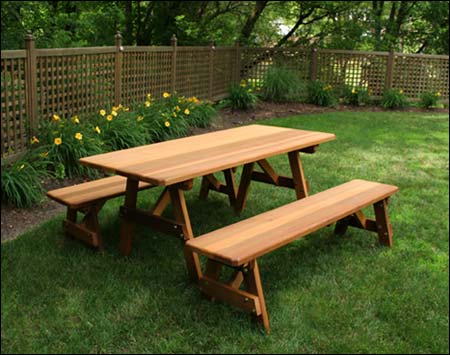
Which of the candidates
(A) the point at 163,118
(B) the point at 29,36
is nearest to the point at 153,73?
(A) the point at 163,118

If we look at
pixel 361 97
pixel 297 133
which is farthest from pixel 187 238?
pixel 361 97

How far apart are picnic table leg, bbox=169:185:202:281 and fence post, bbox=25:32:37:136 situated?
2904 millimetres

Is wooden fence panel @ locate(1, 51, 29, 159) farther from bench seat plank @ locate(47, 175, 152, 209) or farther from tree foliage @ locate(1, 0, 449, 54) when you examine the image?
tree foliage @ locate(1, 0, 449, 54)

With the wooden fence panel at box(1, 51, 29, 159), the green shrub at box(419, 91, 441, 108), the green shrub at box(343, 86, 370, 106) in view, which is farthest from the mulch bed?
the wooden fence panel at box(1, 51, 29, 159)

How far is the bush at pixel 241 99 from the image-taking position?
11.6 metres

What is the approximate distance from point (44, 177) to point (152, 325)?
3.01 m

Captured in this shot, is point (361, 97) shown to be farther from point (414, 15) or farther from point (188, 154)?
point (188, 154)

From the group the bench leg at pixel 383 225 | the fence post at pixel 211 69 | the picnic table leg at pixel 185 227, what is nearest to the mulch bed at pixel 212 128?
the fence post at pixel 211 69

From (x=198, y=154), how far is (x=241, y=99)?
7349mm

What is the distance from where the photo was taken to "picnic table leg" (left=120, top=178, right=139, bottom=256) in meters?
4.29

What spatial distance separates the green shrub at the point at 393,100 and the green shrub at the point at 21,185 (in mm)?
9173

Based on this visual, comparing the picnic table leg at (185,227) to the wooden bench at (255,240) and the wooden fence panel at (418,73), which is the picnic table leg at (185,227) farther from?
the wooden fence panel at (418,73)

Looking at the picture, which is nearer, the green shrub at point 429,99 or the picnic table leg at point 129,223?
the picnic table leg at point 129,223

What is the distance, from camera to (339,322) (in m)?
3.48
